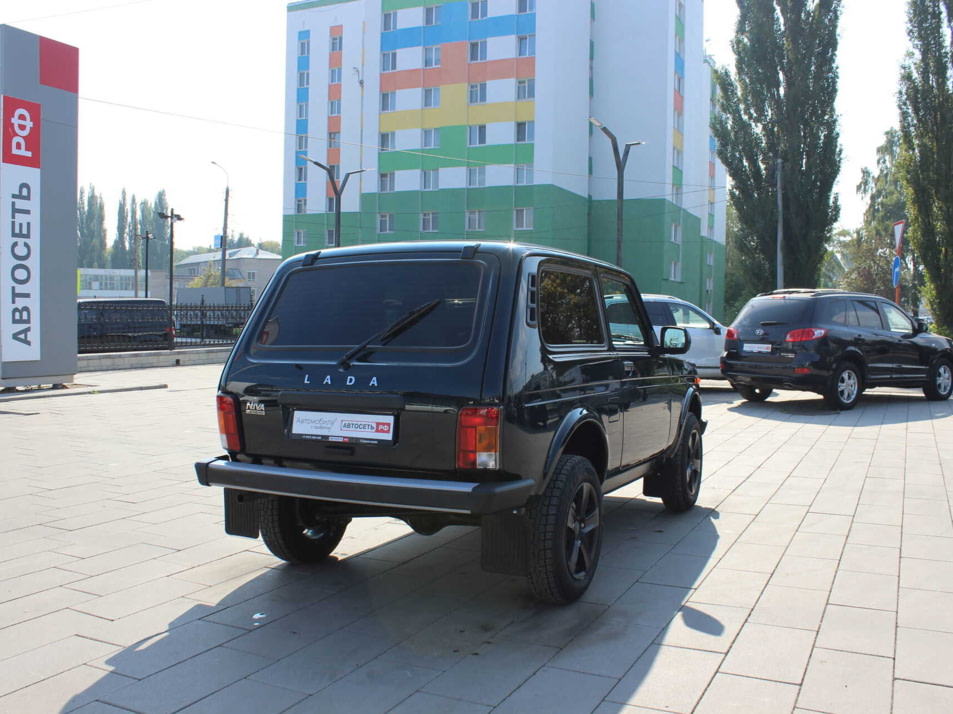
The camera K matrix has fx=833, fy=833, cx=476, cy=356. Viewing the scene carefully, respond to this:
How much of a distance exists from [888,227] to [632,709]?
5568 centimetres

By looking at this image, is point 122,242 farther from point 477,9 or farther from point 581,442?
point 581,442

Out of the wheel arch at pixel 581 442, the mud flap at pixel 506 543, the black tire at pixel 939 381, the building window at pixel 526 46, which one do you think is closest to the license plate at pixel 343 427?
the mud flap at pixel 506 543

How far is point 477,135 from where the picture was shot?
43.2 m

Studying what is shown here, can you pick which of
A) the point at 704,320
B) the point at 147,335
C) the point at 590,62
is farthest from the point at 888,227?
Result: the point at 147,335

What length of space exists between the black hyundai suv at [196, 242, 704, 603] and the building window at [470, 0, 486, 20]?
41.5m

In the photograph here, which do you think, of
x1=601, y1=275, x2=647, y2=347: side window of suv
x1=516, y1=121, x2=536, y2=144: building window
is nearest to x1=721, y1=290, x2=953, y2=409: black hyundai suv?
x1=601, y1=275, x2=647, y2=347: side window of suv

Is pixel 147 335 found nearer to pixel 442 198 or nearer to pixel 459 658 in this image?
pixel 459 658

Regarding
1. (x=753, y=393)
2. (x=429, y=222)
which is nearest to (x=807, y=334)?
(x=753, y=393)

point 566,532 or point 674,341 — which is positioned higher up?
point 674,341

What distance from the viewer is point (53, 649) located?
11.8 ft

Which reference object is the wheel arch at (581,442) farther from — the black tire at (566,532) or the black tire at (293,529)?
the black tire at (293,529)

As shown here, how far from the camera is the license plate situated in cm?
374

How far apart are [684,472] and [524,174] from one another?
3729 cm

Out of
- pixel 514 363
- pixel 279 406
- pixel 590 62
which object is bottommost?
pixel 279 406
